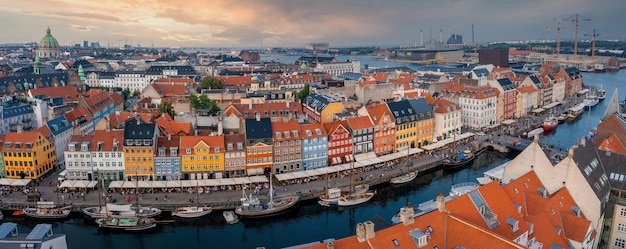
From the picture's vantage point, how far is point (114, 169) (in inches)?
2864

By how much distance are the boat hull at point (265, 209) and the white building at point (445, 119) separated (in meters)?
41.4

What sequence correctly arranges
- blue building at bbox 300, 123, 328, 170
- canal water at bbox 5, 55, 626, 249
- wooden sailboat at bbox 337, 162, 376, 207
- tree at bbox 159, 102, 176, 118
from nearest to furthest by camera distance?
canal water at bbox 5, 55, 626, 249, wooden sailboat at bbox 337, 162, 376, 207, blue building at bbox 300, 123, 328, 170, tree at bbox 159, 102, 176, 118

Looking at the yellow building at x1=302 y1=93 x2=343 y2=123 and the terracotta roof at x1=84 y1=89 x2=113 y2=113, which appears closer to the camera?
the yellow building at x1=302 y1=93 x2=343 y2=123

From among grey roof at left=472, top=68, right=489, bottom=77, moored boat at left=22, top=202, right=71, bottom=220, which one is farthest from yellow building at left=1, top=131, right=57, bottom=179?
grey roof at left=472, top=68, right=489, bottom=77

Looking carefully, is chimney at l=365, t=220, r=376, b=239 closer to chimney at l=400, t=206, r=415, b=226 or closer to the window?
→ chimney at l=400, t=206, r=415, b=226

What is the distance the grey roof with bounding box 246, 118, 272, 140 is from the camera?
249ft

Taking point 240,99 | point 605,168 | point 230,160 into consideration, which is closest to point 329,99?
point 240,99

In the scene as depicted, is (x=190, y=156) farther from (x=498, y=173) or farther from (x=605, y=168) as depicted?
(x=605, y=168)

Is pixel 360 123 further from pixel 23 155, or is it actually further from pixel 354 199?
pixel 23 155

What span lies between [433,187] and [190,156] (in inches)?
1449

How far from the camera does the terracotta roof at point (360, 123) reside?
83525mm

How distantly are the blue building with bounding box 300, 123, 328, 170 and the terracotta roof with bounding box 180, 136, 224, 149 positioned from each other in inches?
515

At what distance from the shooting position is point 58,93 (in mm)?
113125

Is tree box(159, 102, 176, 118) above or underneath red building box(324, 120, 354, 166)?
above
